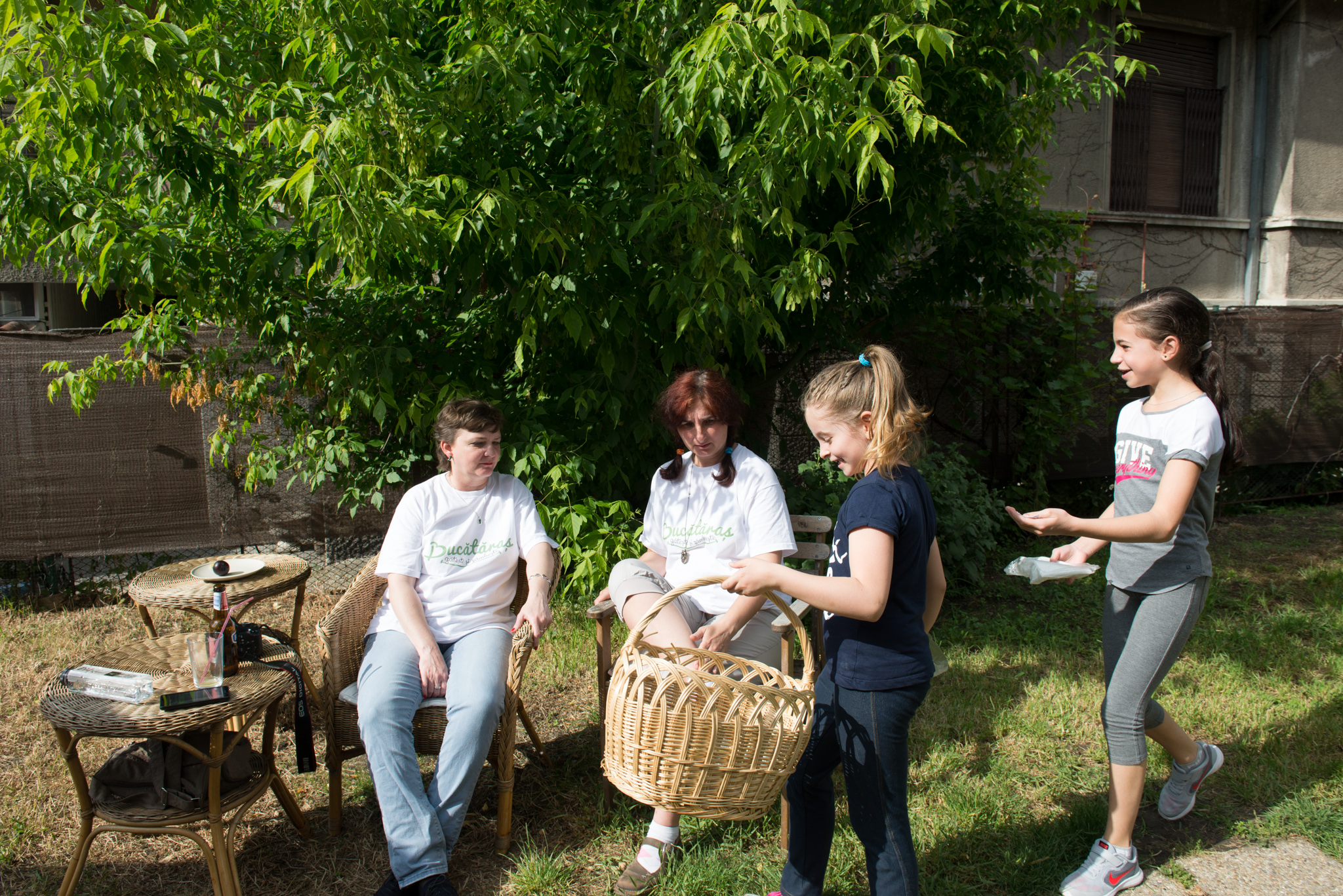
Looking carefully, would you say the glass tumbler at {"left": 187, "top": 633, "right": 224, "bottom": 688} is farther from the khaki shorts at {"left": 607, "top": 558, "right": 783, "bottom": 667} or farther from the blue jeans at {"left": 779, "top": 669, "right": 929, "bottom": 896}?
the blue jeans at {"left": 779, "top": 669, "right": 929, "bottom": 896}

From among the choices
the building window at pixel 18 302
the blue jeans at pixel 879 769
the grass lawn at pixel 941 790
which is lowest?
the grass lawn at pixel 941 790

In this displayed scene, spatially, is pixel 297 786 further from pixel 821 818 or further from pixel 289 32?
pixel 289 32

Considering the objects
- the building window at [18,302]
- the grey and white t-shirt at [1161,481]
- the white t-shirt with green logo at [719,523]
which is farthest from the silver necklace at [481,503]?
the building window at [18,302]

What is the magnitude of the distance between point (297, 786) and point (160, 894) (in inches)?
24.2

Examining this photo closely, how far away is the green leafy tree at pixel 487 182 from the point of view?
2.87 m

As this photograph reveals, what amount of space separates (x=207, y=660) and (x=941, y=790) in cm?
233

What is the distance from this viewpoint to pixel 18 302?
540cm

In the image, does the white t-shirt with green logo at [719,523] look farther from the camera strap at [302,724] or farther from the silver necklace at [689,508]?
the camera strap at [302,724]

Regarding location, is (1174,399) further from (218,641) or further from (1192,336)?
(218,641)

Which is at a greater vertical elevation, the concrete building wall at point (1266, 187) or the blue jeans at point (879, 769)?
the concrete building wall at point (1266, 187)

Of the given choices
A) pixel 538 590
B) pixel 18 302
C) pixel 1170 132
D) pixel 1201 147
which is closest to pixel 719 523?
pixel 538 590

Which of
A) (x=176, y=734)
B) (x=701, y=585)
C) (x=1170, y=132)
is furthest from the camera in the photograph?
(x=1170, y=132)

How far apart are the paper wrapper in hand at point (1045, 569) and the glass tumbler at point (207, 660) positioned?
2184 millimetres

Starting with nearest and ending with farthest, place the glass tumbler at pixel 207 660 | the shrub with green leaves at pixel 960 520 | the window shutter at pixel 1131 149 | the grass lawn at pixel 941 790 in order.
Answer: the glass tumbler at pixel 207 660, the grass lawn at pixel 941 790, the shrub with green leaves at pixel 960 520, the window shutter at pixel 1131 149
